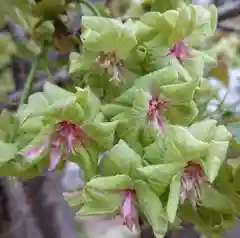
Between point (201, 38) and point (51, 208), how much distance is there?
31cm

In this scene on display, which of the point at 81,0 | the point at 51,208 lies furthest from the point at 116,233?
the point at 81,0

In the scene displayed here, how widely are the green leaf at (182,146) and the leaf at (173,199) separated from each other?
0.01 meters

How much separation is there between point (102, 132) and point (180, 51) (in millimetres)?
77

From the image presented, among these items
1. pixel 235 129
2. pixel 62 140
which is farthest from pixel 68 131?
pixel 235 129

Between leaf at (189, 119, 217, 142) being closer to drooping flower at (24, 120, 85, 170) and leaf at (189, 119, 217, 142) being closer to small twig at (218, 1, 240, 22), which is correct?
drooping flower at (24, 120, 85, 170)

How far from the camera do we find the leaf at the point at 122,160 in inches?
11.3

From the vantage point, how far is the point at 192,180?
305mm

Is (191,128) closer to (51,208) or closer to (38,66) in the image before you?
(38,66)

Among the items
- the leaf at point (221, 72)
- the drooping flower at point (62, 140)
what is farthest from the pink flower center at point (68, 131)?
the leaf at point (221, 72)

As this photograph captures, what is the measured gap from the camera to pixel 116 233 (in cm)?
96

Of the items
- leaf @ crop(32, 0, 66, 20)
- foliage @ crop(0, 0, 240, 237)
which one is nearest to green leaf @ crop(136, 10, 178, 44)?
foliage @ crop(0, 0, 240, 237)

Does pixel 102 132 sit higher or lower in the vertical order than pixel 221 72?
higher

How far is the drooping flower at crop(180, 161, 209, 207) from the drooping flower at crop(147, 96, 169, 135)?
0.03 metres

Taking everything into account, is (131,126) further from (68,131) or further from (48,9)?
(48,9)
